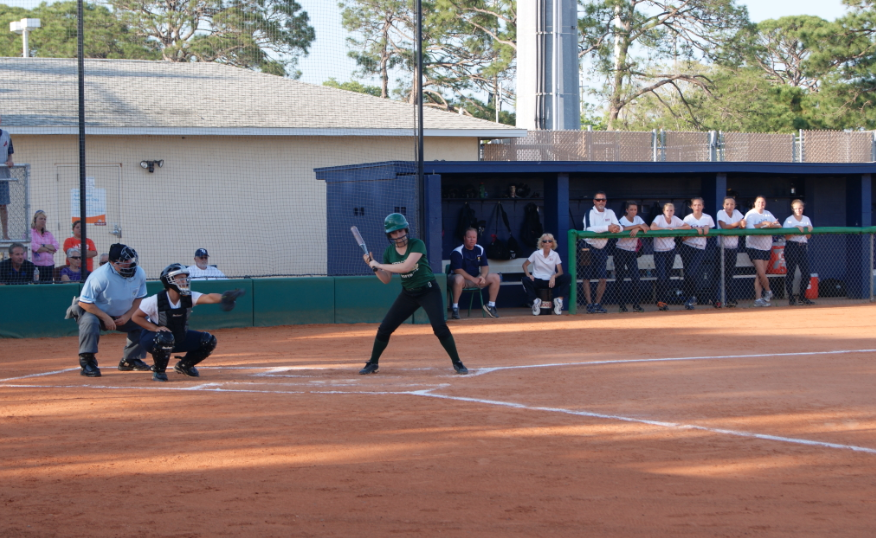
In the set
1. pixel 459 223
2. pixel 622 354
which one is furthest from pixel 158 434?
pixel 459 223

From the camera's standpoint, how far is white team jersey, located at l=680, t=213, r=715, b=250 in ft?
48.0

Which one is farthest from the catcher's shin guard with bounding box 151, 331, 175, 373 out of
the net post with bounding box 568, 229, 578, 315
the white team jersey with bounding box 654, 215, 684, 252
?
the white team jersey with bounding box 654, 215, 684, 252

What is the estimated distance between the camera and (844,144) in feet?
70.4

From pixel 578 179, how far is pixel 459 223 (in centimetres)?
281

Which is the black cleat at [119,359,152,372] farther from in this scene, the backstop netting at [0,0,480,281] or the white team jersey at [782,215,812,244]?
the white team jersey at [782,215,812,244]

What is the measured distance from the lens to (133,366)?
9195 mm

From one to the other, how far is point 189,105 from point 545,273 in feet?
28.3

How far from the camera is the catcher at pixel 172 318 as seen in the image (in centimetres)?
838

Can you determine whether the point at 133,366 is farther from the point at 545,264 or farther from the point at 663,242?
the point at 663,242

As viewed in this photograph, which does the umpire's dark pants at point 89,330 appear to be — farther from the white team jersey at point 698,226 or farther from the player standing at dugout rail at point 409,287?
the white team jersey at point 698,226

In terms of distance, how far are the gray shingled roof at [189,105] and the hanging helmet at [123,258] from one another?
8.56 meters

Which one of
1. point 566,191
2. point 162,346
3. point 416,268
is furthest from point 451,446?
point 566,191

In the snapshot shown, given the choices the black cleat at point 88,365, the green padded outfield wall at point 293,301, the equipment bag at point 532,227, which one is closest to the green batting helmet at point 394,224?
the black cleat at point 88,365

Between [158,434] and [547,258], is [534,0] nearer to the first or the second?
[547,258]
